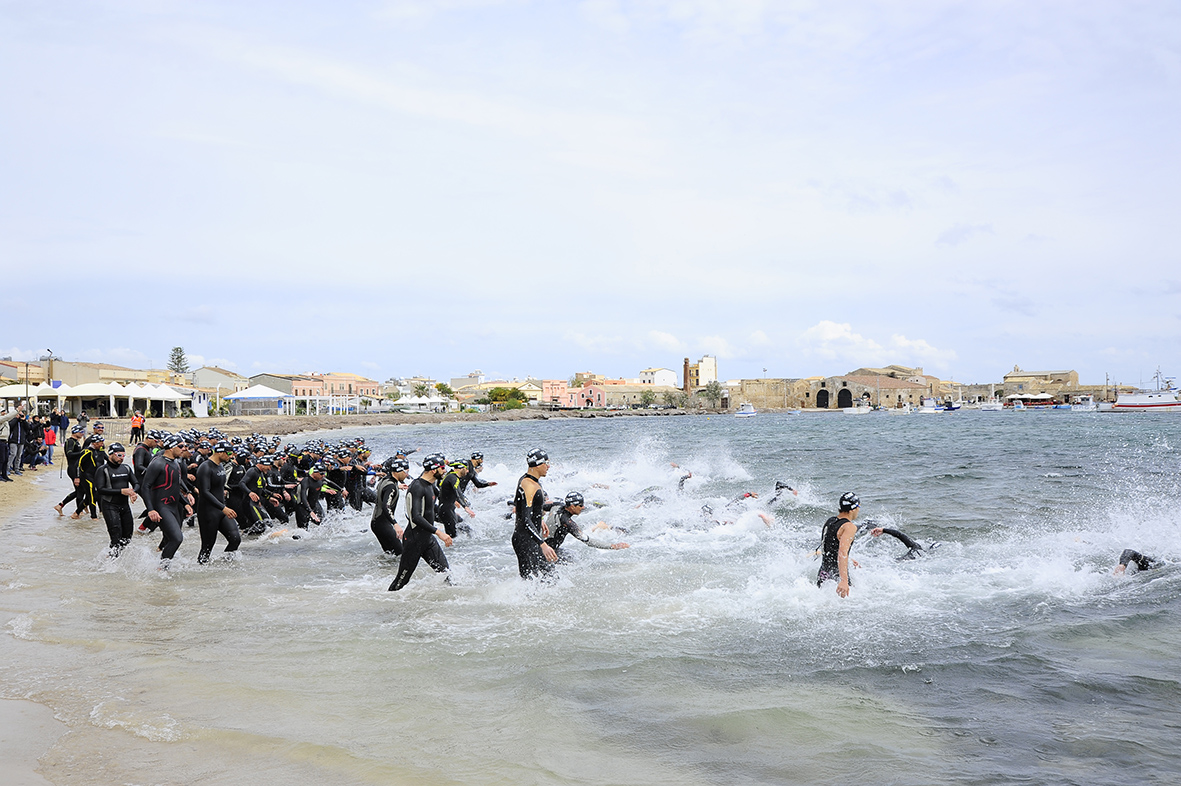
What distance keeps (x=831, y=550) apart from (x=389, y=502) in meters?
5.77

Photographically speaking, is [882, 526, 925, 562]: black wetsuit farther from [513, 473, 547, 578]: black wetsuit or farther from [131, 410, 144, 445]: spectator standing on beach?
[131, 410, 144, 445]: spectator standing on beach

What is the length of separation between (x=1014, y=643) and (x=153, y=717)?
789cm

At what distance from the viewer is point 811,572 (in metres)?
10.3

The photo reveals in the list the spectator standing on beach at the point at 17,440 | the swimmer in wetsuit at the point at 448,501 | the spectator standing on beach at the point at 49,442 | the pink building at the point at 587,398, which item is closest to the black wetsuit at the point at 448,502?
the swimmer in wetsuit at the point at 448,501

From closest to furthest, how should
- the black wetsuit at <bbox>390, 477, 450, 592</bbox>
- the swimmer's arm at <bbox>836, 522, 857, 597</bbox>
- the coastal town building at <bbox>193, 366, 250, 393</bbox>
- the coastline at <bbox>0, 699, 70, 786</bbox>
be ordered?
the coastline at <bbox>0, 699, 70, 786</bbox> < the swimmer's arm at <bbox>836, 522, 857, 597</bbox> < the black wetsuit at <bbox>390, 477, 450, 592</bbox> < the coastal town building at <bbox>193, 366, 250, 393</bbox>

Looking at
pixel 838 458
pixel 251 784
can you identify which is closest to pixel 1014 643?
pixel 251 784

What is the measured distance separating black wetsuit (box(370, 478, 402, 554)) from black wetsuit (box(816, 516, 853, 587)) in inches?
216

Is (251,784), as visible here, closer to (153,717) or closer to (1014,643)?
(153,717)

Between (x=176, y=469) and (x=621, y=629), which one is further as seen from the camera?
(x=176, y=469)

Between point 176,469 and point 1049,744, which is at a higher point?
point 176,469

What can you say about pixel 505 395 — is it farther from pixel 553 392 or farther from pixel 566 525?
pixel 566 525

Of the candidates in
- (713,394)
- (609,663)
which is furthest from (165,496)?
(713,394)

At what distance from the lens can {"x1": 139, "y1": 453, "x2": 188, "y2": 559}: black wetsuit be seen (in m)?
10.4

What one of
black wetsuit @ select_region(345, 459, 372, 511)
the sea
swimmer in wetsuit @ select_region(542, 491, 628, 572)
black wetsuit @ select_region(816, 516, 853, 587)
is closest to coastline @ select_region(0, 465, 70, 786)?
the sea
